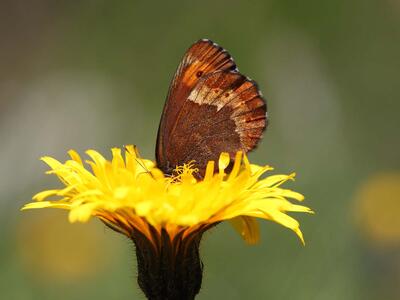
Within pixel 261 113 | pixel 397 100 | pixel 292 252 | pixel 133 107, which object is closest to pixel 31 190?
pixel 133 107

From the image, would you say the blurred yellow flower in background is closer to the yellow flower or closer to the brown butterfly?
the brown butterfly

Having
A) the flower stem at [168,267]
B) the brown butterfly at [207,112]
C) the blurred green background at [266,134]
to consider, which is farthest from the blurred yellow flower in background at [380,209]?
the flower stem at [168,267]

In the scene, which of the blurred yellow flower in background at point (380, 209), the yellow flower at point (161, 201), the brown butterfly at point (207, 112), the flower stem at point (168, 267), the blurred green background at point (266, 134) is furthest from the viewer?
the blurred yellow flower in background at point (380, 209)

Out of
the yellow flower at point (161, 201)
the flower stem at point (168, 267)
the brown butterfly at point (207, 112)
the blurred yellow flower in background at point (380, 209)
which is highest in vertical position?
the brown butterfly at point (207, 112)

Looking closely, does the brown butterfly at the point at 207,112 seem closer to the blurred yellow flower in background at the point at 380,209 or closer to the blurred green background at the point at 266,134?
the blurred green background at the point at 266,134

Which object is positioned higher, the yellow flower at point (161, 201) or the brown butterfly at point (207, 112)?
the brown butterfly at point (207, 112)

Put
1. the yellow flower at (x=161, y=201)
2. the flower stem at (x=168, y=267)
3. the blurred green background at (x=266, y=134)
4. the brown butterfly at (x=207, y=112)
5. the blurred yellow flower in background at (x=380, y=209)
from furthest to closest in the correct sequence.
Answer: the blurred yellow flower in background at (x=380, y=209)
the blurred green background at (x=266, y=134)
the brown butterfly at (x=207, y=112)
the flower stem at (x=168, y=267)
the yellow flower at (x=161, y=201)

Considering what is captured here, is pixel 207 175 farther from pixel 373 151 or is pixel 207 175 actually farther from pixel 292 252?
pixel 373 151
